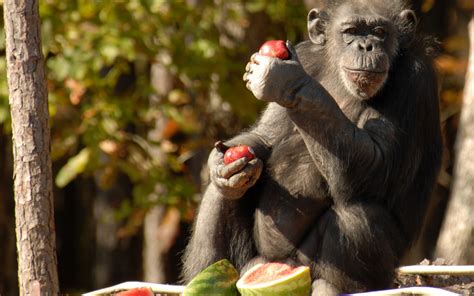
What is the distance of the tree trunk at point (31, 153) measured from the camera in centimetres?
618

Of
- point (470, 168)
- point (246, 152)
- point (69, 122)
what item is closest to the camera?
point (246, 152)

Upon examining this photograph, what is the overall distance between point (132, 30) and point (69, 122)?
1480mm

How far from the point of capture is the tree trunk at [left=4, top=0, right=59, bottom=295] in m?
6.18

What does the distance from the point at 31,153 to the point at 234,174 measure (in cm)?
137

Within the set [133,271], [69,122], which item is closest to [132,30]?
[69,122]

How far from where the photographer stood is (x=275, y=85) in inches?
256

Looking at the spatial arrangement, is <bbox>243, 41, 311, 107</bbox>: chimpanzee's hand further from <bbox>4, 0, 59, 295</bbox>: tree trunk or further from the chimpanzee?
<bbox>4, 0, 59, 295</bbox>: tree trunk

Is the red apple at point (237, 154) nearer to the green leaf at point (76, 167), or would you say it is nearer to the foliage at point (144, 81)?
the foliage at point (144, 81)

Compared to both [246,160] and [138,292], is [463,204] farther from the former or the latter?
[138,292]

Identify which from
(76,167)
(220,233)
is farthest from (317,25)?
(76,167)

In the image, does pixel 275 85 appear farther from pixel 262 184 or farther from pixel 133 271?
pixel 133 271

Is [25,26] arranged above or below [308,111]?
above

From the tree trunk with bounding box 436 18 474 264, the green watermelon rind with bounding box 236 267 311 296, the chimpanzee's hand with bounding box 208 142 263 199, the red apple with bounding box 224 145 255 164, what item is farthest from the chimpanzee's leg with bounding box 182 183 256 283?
the tree trunk with bounding box 436 18 474 264

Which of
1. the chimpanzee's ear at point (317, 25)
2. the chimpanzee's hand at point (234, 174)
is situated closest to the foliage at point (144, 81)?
the chimpanzee's ear at point (317, 25)
